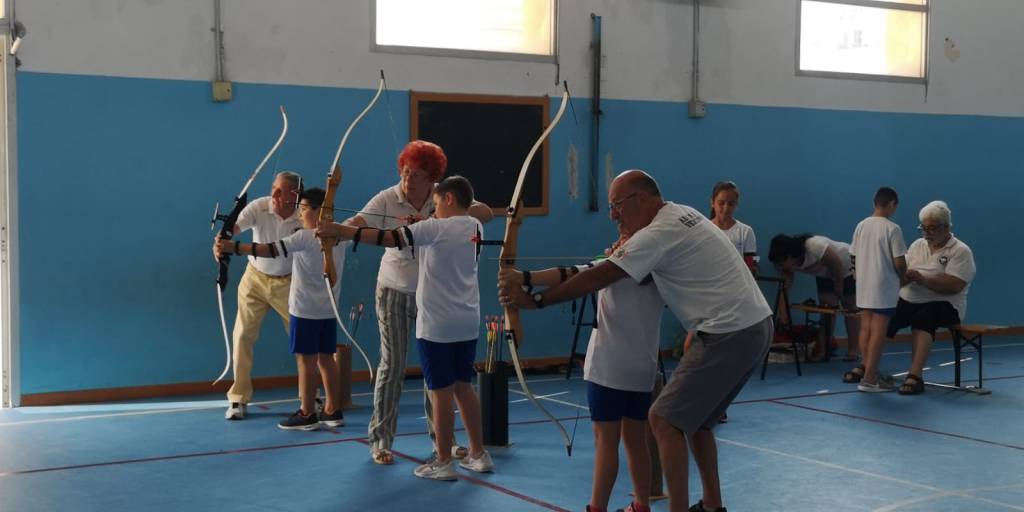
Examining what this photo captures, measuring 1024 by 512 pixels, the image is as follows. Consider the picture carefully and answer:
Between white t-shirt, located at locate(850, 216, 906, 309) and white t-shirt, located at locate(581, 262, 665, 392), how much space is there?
411 centimetres

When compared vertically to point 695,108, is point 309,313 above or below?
below

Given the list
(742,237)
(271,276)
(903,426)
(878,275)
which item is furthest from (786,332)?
(271,276)

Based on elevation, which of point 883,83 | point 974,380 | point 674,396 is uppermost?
point 883,83

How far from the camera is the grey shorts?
12.2ft

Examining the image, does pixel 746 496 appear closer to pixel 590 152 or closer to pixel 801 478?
pixel 801 478

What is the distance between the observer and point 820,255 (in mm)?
9203

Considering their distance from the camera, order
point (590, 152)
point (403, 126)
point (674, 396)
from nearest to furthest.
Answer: point (674, 396)
point (403, 126)
point (590, 152)

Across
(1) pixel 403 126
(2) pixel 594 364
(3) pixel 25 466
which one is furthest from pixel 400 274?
(1) pixel 403 126

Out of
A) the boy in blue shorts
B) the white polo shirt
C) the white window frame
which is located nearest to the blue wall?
the white window frame

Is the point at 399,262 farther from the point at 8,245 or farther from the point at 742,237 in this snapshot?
the point at 8,245

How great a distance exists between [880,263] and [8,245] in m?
5.53

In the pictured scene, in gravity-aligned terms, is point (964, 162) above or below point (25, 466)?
above

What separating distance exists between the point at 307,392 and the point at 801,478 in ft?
8.54

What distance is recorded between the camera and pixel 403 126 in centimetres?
797
